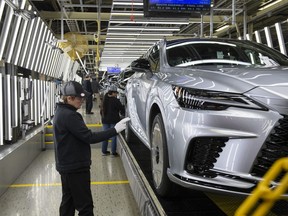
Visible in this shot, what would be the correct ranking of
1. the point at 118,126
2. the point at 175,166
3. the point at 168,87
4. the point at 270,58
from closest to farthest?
the point at 175,166 → the point at 168,87 → the point at 118,126 → the point at 270,58

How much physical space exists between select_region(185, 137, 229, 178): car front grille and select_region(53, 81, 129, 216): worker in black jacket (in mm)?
1193

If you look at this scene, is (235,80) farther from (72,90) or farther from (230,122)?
(72,90)

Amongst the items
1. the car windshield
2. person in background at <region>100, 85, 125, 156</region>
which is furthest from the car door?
person in background at <region>100, 85, 125, 156</region>

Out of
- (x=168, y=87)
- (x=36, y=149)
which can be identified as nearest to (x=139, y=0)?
(x=36, y=149)

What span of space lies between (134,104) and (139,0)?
4.50 meters

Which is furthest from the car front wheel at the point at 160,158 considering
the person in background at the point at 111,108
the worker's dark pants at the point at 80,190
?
the person in background at the point at 111,108

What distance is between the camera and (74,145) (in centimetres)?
342

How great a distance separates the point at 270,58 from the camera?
12.5 feet

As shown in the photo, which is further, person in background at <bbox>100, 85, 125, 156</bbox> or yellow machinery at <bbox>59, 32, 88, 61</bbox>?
yellow machinery at <bbox>59, 32, 88, 61</bbox>

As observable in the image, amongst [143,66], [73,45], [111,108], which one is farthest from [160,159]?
[73,45]

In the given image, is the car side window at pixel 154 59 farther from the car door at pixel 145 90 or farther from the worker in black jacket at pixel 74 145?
the worker in black jacket at pixel 74 145

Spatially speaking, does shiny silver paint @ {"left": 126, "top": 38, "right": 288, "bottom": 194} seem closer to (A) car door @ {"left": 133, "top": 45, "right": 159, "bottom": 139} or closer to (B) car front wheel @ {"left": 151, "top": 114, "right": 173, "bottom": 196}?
(B) car front wheel @ {"left": 151, "top": 114, "right": 173, "bottom": 196}

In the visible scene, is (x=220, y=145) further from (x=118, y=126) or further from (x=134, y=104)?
(x=134, y=104)

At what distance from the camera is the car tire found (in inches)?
117
